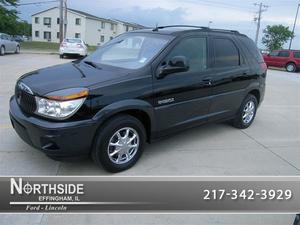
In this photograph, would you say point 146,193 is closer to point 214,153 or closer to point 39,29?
point 214,153

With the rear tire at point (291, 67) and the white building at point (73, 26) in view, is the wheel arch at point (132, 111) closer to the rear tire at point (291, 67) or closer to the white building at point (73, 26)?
the rear tire at point (291, 67)

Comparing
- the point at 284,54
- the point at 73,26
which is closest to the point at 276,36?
the point at 73,26

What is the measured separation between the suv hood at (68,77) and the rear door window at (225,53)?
1.84 metres

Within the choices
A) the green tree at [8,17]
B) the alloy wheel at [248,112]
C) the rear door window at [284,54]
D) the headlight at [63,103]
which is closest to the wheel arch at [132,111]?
the headlight at [63,103]

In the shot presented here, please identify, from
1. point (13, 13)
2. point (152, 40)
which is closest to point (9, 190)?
point (152, 40)

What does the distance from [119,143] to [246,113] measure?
10.4 ft

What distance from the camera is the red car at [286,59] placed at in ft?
78.2

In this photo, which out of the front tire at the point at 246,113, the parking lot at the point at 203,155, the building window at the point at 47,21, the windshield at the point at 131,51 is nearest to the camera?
the parking lot at the point at 203,155

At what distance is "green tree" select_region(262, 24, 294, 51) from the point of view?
213ft

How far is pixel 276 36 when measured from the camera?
216ft

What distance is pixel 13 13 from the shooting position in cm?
3734

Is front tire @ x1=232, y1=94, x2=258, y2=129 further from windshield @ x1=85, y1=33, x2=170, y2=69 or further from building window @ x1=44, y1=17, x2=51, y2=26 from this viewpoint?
building window @ x1=44, y1=17, x2=51, y2=26

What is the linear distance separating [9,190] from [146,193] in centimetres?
131

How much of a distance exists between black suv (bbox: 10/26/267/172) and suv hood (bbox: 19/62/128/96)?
1 cm
